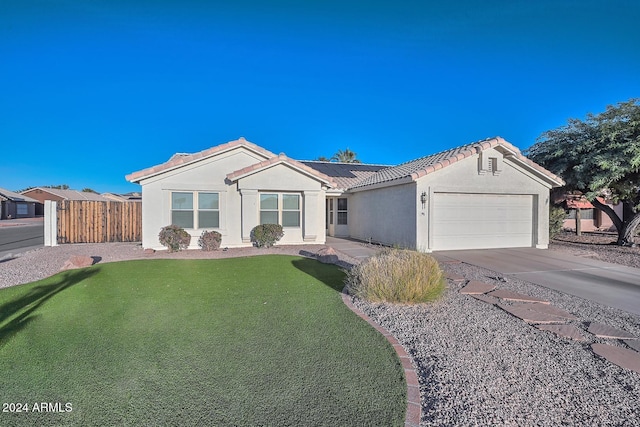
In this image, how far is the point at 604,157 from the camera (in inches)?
506

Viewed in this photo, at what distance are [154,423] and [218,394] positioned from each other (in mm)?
576

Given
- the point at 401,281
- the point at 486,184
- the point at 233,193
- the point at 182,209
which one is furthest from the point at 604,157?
the point at 182,209

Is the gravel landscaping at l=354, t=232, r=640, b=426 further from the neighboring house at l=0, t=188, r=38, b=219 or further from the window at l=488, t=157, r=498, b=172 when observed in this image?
the neighboring house at l=0, t=188, r=38, b=219

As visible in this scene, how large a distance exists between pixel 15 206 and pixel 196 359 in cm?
5955

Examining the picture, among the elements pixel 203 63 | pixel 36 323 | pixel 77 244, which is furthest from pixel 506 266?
pixel 77 244

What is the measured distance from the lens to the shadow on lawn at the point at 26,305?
479cm

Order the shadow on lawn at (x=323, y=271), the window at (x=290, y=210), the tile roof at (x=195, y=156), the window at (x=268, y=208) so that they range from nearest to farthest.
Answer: the shadow on lawn at (x=323, y=271), the tile roof at (x=195, y=156), the window at (x=268, y=208), the window at (x=290, y=210)

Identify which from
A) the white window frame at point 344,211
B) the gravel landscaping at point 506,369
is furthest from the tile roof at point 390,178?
the gravel landscaping at point 506,369

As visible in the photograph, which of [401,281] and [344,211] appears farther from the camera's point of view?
[344,211]

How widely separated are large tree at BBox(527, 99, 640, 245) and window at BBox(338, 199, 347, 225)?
10166 millimetres

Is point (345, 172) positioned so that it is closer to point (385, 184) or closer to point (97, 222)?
point (385, 184)

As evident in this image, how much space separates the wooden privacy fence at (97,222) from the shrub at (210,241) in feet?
17.3

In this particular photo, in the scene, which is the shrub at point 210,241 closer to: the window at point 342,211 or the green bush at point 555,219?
the window at point 342,211

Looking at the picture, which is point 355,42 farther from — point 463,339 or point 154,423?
point 154,423
